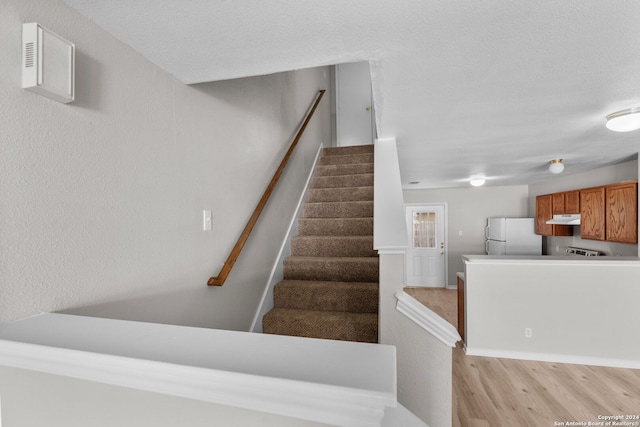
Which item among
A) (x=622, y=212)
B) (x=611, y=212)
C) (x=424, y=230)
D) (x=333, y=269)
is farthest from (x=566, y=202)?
(x=333, y=269)

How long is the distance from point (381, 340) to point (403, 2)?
4.52 ft

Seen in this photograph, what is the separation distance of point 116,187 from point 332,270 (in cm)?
176

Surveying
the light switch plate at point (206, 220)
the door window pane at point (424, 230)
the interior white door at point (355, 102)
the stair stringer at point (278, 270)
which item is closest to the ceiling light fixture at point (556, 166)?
the stair stringer at point (278, 270)

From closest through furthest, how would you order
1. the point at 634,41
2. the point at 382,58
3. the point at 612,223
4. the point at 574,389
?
the point at 634,41 < the point at 382,58 < the point at 574,389 < the point at 612,223

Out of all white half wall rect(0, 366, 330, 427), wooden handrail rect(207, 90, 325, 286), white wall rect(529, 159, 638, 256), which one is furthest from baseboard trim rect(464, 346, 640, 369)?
white half wall rect(0, 366, 330, 427)

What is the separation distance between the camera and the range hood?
3933mm

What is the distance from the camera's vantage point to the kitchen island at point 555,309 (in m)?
2.98

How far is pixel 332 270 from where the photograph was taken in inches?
100

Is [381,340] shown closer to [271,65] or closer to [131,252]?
[131,252]

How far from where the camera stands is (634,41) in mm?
1131

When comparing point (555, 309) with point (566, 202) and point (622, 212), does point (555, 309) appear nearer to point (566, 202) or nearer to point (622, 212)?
point (622, 212)

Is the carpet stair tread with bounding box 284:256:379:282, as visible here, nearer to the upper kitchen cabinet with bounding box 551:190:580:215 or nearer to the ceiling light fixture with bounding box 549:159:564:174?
the ceiling light fixture with bounding box 549:159:564:174

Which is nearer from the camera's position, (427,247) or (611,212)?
(611,212)

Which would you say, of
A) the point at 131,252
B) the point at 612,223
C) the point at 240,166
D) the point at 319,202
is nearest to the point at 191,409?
the point at 131,252
